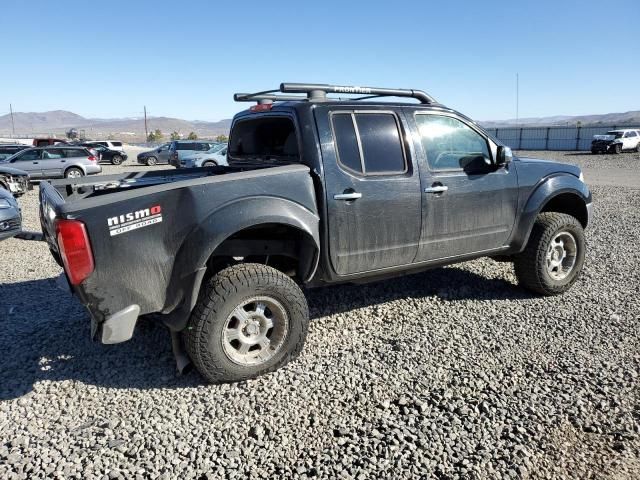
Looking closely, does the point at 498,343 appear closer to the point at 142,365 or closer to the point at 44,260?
the point at 142,365

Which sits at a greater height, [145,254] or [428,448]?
[145,254]

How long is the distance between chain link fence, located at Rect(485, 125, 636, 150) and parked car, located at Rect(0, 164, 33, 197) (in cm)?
3912

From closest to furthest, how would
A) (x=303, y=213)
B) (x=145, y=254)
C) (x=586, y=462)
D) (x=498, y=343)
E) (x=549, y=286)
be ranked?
(x=586, y=462)
(x=145, y=254)
(x=303, y=213)
(x=498, y=343)
(x=549, y=286)

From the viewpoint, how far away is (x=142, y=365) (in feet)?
12.6

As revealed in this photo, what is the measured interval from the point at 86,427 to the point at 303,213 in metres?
1.96

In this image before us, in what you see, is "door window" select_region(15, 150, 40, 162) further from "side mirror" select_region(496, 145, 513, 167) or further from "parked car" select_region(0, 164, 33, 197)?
"side mirror" select_region(496, 145, 513, 167)

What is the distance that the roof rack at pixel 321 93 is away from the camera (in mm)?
4055

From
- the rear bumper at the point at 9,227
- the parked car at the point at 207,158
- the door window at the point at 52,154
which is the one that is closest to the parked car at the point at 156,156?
the parked car at the point at 207,158

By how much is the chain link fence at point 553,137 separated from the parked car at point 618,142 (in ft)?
18.1

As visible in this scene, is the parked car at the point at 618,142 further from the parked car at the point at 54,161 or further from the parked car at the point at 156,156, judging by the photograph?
the parked car at the point at 54,161

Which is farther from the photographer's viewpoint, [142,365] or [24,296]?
[24,296]

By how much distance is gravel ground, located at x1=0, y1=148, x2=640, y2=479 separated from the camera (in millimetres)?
2689

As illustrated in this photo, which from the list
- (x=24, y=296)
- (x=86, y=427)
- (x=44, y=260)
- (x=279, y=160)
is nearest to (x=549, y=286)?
(x=279, y=160)

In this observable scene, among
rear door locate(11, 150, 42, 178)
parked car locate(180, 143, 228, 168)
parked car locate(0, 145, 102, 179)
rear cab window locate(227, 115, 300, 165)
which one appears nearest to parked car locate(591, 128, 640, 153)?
parked car locate(180, 143, 228, 168)
